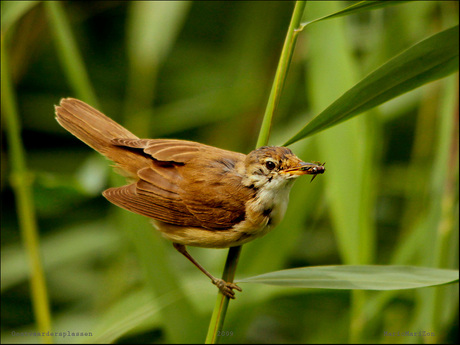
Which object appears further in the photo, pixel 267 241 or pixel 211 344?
pixel 267 241

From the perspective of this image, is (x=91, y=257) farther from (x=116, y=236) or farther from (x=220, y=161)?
(x=220, y=161)

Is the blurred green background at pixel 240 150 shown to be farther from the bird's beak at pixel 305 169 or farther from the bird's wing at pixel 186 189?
the bird's beak at pixel 305 169

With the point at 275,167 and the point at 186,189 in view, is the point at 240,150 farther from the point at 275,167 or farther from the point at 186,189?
the point at 275,167

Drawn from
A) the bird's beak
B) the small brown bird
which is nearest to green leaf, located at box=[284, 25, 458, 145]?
the bird's beak

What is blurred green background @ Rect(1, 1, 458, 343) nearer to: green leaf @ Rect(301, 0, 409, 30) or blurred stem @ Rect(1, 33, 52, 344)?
blurred stem @ Rect(1, 33, 52, 344)

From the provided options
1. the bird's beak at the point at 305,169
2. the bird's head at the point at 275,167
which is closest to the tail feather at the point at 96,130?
the bird's head at the point at 275,167

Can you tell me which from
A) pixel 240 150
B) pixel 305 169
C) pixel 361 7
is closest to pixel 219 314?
pixel 305 169

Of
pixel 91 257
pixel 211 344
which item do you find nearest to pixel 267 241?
pixel 211 344

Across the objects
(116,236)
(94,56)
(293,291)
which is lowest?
(293,291)
